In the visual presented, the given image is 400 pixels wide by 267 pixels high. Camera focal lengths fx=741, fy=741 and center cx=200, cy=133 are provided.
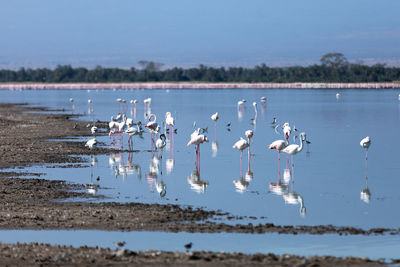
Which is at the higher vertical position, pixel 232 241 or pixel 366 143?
pixel 366 143

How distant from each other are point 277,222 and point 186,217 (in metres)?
1.50

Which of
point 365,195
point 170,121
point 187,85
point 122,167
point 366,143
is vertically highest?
point 187,85

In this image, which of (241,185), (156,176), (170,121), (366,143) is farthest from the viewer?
(170,121)

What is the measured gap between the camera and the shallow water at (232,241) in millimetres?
10078

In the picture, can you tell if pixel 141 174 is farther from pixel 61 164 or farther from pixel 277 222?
pixel 277 222

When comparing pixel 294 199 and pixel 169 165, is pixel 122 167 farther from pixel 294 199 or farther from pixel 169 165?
pixel 294 199

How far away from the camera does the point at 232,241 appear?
34.8ft

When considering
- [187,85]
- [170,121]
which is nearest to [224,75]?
[187,85]

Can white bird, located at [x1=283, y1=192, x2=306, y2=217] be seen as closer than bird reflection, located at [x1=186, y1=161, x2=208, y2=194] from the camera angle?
Yes

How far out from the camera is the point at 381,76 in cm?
14350

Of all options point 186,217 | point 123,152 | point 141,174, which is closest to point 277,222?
point 186,217

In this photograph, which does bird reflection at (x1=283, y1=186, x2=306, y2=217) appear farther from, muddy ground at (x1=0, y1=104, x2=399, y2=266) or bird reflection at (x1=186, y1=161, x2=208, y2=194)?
bird reflection at (x1=186, y1=161, x2=208, y2=194)

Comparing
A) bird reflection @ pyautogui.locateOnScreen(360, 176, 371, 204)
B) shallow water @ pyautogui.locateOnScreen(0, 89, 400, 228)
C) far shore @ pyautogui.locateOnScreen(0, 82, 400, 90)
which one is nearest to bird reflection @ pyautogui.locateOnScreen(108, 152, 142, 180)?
shallow water @ pyautogui.locateOnScreen(0, 89, 400, 228)

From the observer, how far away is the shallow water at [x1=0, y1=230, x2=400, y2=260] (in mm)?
10078
